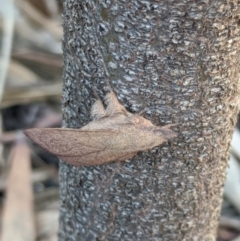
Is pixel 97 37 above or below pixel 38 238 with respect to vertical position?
above

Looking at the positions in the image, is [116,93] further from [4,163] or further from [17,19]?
[17,19]

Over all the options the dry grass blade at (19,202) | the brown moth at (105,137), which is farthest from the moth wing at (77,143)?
the dry grass blade at (19,202)

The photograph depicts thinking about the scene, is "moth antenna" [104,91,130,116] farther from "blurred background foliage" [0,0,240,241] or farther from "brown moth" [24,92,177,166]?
"blurred background foliage" [0,0,240,241]

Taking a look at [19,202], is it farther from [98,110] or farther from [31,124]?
[98,110]

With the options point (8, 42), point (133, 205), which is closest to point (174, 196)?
point (133, 205)

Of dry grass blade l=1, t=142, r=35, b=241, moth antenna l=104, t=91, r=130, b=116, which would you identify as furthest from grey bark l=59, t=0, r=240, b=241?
dry grass blade l=1, t=142, r=35, b=241

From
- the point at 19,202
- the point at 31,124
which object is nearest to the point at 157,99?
the point at 19,202
